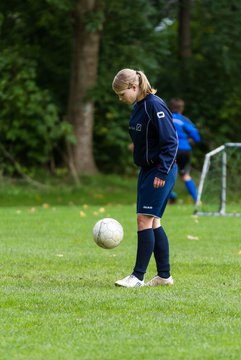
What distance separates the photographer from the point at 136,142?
7559 millimetres

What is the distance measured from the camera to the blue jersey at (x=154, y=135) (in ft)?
24.3

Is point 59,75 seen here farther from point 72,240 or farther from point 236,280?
point 236,280

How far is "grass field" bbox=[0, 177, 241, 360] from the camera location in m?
5.34

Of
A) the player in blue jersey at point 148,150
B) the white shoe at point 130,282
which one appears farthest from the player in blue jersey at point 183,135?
the white shoe at point 130,282

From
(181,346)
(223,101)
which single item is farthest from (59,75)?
(181,346)

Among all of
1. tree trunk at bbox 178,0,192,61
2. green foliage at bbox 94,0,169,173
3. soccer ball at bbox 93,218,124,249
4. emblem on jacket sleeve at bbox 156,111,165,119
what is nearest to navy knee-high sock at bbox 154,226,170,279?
soccer ball at bbox 93,218,124,249

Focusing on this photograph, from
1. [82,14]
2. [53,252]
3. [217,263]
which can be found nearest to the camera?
[217,263]

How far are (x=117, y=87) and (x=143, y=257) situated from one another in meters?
1.40

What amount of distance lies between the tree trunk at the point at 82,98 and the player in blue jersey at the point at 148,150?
1357 centimetres

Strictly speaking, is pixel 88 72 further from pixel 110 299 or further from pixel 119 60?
pixel 110 299

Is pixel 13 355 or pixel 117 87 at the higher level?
pixel 117 87

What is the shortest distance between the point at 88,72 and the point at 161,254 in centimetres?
1409

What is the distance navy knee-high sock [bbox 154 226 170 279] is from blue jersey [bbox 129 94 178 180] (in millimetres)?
608

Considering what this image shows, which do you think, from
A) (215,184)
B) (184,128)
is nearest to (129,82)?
(184,128)
